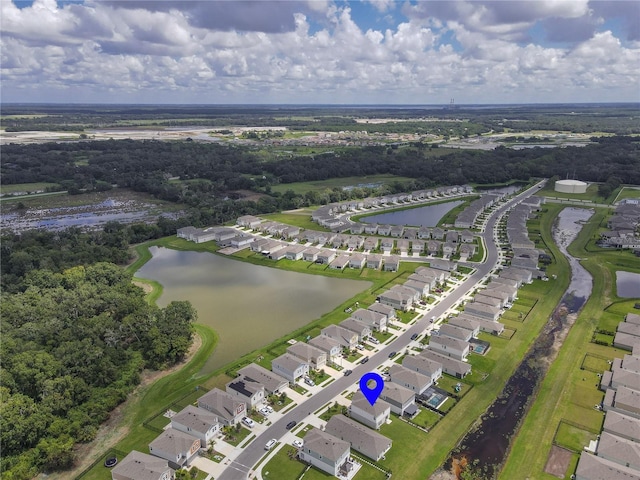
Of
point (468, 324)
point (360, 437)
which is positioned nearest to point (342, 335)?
point (468, 324)

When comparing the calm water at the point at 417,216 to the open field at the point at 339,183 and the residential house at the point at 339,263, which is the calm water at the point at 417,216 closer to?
the open field at the point at 339,183

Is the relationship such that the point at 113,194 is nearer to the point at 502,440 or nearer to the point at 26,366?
the point at 26,366

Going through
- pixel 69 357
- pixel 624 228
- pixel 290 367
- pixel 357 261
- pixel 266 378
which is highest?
pixel 624 228

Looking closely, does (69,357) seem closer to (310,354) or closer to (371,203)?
(310,354)

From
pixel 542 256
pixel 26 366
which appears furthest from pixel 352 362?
pixel 542 256

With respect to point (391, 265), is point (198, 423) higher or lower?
lower

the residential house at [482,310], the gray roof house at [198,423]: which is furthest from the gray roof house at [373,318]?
the gray roof house at [198,423]

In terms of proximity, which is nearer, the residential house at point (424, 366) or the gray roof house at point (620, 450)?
the gray roof house at point (620, 450)
